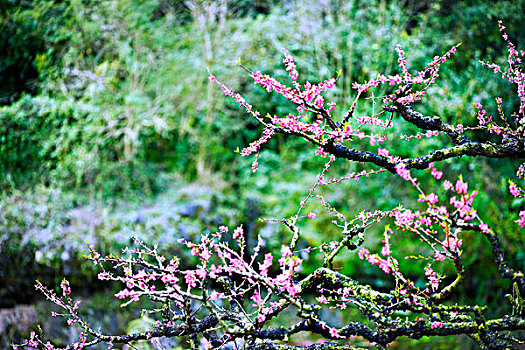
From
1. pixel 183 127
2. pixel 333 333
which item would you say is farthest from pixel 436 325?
pixel 183 127

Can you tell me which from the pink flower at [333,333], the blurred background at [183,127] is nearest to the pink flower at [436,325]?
the pink flower at [333,333]

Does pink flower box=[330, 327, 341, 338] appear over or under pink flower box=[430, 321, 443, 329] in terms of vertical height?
over

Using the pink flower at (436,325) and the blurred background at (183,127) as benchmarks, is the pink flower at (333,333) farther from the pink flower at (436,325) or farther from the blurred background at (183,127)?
the blurred background at (183,127)

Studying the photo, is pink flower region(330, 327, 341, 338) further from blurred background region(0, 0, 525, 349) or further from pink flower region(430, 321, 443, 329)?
blurred background region(0, 0, 525, 349)

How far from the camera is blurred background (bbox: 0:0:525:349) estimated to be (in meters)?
3.79

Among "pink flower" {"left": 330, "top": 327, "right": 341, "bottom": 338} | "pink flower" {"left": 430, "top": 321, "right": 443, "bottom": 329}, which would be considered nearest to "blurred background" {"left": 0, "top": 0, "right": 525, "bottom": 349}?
"pink flower" {"left": 430, "top": 321, "right": 443, "bottom": 329}

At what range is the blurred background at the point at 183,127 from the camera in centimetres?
379

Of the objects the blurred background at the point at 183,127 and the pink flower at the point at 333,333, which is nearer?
the pink flower at the point at 333,333

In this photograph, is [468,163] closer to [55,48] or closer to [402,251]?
[402,251]

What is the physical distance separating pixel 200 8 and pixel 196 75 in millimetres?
704

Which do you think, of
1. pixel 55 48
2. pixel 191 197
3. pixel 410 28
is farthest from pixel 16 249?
pixel 410 28

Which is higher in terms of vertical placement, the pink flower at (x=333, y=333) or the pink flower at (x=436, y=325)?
the pink flower at (x=333, y=333)

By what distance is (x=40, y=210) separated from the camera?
4.06 meters

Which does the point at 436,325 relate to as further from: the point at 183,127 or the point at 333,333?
the point at 183,127
